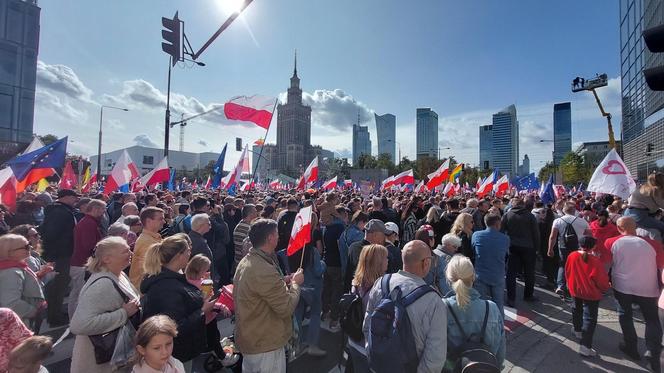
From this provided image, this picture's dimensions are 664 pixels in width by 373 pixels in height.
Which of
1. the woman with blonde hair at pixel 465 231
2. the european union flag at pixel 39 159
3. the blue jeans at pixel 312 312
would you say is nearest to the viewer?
the blue jeans at pixel 312 312

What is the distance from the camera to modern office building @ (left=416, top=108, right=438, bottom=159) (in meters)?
114

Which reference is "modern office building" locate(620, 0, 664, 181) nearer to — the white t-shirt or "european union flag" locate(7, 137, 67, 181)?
the white t-shirt

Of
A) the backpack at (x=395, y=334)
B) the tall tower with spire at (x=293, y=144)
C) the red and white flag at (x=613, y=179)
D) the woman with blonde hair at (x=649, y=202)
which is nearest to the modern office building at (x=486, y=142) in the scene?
the tall tower with spire at (x=293, y=144)

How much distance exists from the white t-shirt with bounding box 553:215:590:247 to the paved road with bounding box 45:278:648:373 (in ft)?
5.04

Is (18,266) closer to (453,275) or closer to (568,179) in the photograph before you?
(453,275)

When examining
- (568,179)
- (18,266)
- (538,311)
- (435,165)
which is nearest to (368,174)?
(435,165)

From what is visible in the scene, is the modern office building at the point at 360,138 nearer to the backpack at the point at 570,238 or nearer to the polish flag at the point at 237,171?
the polish flag at the point at 237,171

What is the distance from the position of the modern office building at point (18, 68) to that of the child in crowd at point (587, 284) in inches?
1804

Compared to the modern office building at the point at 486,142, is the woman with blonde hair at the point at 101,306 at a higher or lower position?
lower

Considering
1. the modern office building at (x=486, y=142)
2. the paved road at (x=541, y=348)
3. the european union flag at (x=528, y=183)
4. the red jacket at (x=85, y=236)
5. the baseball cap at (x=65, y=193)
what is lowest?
the paved road at (x=541, y=348)

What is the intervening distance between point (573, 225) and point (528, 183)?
1713cm

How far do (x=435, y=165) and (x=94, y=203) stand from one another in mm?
56597

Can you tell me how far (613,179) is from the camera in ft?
23.2

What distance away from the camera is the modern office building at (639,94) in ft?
86.5
